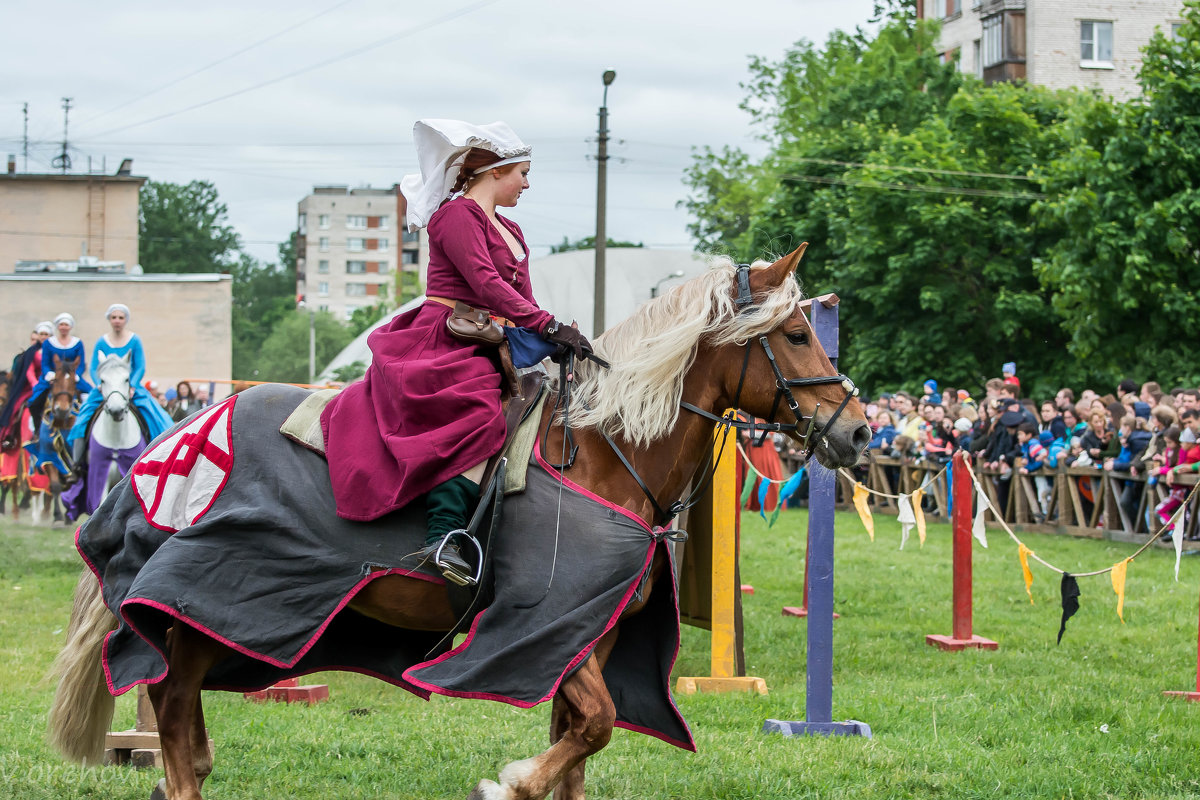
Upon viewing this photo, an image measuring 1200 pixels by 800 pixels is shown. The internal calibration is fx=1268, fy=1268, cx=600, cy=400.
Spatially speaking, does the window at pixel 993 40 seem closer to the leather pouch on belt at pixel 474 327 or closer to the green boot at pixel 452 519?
the leather pouch on belt at pixel 474 327

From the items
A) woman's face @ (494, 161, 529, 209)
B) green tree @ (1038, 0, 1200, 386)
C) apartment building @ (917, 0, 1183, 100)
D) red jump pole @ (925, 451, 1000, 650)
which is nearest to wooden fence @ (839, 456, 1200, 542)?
red jump pole @ (925, 451, 1000, 650)

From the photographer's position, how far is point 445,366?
4727 mm

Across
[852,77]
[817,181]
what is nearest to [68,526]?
[817,181]

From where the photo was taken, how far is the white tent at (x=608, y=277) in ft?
98.9

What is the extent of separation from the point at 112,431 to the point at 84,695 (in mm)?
6681

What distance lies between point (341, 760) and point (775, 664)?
3.64 metres

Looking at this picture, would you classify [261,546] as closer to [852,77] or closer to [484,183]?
[484,183]

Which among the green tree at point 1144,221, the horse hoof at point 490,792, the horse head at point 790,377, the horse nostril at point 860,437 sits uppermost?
the green tree at point 1144,221

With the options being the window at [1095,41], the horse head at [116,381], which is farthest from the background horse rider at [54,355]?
the window at [1095,41]

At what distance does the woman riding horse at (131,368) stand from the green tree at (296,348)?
6587cm

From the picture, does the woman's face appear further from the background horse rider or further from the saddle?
the background horse rider

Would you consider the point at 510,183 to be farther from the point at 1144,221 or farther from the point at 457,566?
the point at 1144,221

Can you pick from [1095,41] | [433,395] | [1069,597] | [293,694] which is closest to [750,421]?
[433,395]

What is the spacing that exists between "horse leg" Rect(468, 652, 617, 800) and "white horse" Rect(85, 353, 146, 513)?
7.93m
